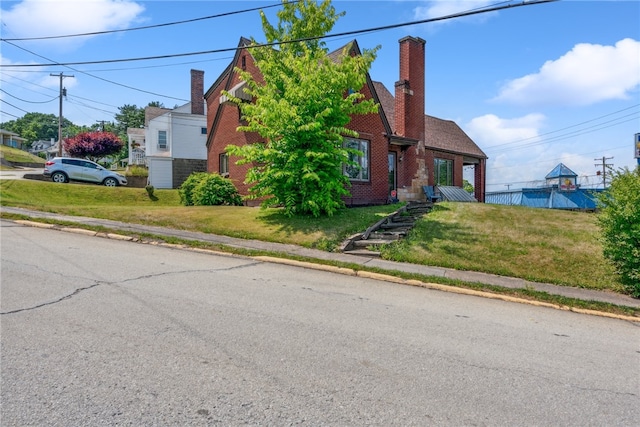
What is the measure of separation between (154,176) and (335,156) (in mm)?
24693

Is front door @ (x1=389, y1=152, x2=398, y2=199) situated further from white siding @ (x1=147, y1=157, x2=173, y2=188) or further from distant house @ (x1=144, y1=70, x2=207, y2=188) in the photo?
white siding @ (x1=147, y1=157, x2=173, y2=188)

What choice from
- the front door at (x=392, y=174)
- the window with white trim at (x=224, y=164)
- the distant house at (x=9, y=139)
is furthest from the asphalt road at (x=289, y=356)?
the distant house at (x=9, y=139)

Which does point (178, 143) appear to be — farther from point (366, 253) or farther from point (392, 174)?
point (366, 253)

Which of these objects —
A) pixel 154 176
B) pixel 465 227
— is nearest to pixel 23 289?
pixel 465 227

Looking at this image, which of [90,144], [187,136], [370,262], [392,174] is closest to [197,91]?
[187,136]

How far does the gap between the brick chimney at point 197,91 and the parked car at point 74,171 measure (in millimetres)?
9811

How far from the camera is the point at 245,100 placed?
17.0m

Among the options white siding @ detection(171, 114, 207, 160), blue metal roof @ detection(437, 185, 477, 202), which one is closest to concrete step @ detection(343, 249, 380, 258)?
blue metal roof @ detection(437, 185, 477, 202)

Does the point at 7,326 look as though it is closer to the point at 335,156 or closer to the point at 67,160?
the point at 335,156

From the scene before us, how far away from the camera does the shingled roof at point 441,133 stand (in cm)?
2276

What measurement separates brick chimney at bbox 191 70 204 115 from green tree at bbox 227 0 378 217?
886 inches

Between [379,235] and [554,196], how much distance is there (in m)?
26.7

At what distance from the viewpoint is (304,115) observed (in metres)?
12.0

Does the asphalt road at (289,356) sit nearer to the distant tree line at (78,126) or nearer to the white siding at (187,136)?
the white siding at (187,136)
